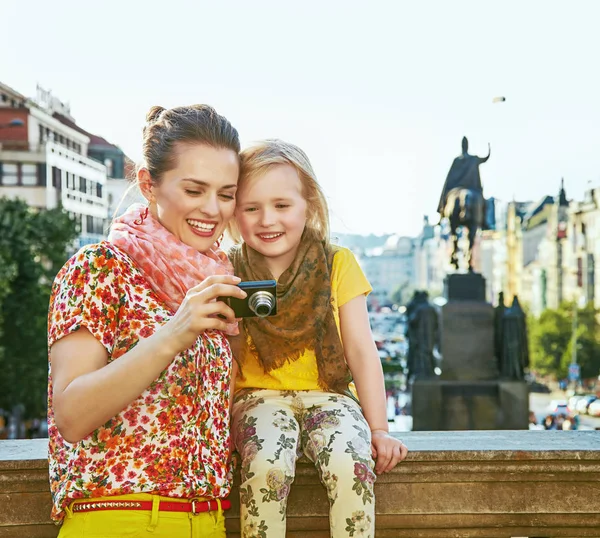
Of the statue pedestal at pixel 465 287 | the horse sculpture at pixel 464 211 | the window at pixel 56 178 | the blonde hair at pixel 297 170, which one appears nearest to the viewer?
the blonde hair at pixel 297 170

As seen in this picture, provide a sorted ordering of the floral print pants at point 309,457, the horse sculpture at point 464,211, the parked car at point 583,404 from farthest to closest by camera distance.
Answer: the parked car at point 583,404
the horse sculpture at point 464,211
the floral print pants at point 309,457

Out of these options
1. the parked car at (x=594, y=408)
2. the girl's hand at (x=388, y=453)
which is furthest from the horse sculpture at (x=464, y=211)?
the parked car at (x=594, y=408)

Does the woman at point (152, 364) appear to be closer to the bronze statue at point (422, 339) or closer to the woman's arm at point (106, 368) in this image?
the woman's arm at point (106, 368)

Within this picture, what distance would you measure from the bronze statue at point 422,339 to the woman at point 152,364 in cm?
1331

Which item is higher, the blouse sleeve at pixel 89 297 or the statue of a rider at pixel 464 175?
the statue of a rider at pixel 464 175

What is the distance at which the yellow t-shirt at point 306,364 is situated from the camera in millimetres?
3477

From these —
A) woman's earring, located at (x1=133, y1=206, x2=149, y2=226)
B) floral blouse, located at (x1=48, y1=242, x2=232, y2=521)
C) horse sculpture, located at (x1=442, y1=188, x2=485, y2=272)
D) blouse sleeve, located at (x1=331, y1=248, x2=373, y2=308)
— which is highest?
horse sculpture, located at (x1=442, y1=188, x2=485, y2=272)

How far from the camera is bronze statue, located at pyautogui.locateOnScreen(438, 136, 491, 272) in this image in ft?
55.3

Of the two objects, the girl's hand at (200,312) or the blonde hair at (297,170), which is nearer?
the girl's hand at (200,312)

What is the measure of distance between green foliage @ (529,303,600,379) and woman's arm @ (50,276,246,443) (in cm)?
5862

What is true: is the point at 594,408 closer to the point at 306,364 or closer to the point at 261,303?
the point at 306,364

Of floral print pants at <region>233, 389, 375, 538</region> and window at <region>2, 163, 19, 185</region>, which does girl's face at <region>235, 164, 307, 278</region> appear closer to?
floral print pants at <region>233, 389, 375, 538</region>

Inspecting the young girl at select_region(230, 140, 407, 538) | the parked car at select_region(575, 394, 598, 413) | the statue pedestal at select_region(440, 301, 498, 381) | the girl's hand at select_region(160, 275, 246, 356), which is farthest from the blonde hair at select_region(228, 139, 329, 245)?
the parked car at select_region(575, 394, 598, 413)

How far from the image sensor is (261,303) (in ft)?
8.88
